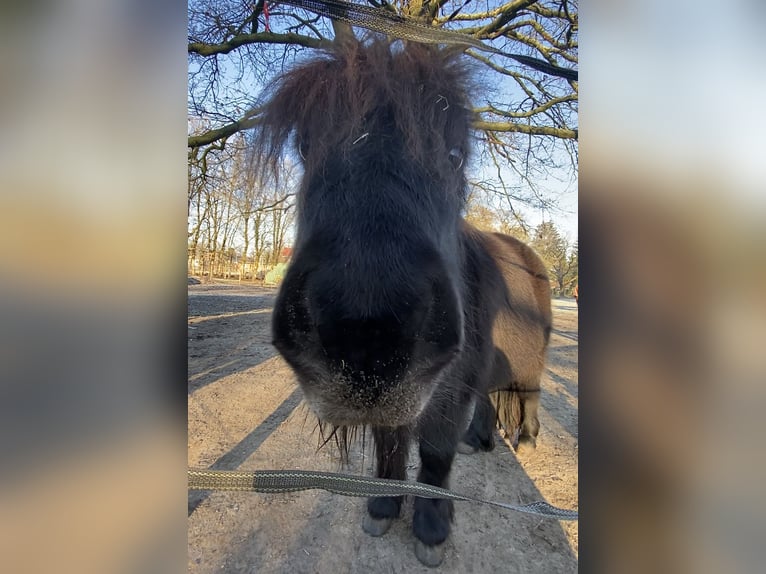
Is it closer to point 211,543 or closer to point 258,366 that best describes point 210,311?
point 258,366

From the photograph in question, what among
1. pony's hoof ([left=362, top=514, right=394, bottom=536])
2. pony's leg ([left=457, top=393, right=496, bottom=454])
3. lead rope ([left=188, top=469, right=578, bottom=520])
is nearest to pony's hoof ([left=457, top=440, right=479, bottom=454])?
pony's leg ([left=457, top=393, right=496, bottom=454])

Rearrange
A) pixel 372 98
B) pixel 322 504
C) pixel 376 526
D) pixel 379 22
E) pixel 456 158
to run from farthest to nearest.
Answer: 1. pixel 322 504
2. pixel 376 526
3. pixel 456 158
4. pixel 372 98
5. pixel 379 22

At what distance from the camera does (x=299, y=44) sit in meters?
1.74

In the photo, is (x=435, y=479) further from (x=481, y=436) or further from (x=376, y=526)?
(x=481, y=436)

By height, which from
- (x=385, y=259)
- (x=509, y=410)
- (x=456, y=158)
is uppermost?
(x=456, y=158)

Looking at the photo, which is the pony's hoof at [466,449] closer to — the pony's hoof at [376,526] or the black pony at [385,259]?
the black pony at [385,259]

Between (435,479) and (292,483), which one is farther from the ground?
(292,483)

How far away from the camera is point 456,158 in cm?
162

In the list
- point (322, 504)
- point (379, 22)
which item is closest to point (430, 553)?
point (322, 504)

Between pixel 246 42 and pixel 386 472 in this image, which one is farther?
pixel 386 472

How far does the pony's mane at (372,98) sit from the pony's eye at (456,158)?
0.04 meters

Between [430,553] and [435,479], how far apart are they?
39 centimetres

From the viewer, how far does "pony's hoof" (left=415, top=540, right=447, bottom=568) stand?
212 cm
